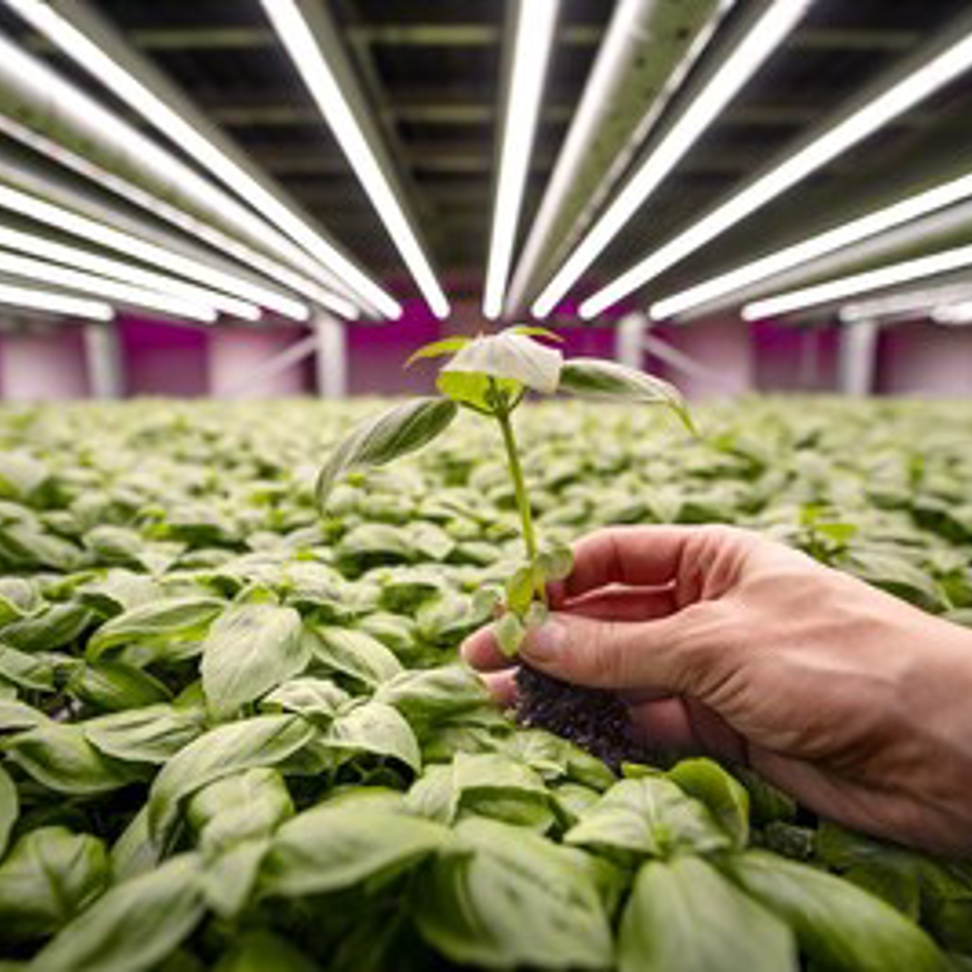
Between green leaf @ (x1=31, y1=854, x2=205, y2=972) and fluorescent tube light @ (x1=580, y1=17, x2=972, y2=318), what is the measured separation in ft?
11.0

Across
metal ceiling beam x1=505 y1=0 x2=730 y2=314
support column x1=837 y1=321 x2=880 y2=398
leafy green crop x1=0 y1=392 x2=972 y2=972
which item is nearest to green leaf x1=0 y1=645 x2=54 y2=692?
leafy green crop x1=0 y1=392 x2=972 y2=972

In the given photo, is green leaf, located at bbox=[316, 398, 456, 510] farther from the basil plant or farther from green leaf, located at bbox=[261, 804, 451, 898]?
green leaf, located at bbox=[261, 804, 451, 898]

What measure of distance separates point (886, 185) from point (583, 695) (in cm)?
600

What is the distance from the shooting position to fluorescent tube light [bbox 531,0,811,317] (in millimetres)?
2523

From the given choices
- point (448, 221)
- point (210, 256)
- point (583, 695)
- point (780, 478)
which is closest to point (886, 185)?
point (780, 478)

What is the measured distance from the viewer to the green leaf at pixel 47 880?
0.48m

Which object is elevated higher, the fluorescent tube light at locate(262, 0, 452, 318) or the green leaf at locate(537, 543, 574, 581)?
the fluorescent tube light at locate(262, 0, 452, 318)

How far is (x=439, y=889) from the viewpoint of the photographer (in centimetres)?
45

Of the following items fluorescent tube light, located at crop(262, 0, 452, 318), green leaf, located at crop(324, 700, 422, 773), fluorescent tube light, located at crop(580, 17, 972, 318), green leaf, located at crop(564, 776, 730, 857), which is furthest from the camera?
fluorescent tube light, located at crop(580, 17, 972, 318)

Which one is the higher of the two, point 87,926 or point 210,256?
point 210,256

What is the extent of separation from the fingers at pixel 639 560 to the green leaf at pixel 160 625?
40 cm

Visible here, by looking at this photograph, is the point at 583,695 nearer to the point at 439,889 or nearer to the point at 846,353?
the point at 439,889

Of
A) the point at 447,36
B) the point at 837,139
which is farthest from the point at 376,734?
the point at 447,36

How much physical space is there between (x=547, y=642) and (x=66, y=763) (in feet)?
1.41
